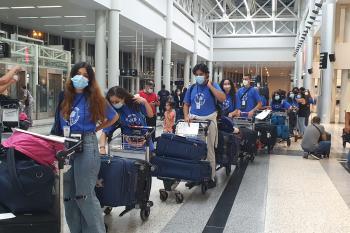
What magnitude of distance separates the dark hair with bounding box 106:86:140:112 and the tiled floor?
124 centimetres

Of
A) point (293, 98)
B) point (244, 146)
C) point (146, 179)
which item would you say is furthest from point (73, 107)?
point (293, 98)

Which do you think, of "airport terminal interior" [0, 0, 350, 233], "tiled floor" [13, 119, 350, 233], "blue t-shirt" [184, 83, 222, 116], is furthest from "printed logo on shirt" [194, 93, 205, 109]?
"tiled floor" [13, 119, 350, 233]

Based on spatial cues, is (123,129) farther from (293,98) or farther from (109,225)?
(293,98)

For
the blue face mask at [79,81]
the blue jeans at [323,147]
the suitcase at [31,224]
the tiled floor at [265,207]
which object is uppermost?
the blue face mask at [79,81]

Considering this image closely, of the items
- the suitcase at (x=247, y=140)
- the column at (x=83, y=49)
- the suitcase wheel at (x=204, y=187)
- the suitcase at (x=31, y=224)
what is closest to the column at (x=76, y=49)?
the column at (x=83, y=49)

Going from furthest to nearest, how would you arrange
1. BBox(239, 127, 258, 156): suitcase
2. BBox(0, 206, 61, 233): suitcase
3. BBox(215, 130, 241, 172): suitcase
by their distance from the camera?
BBox(239, 127, 258, 156): suitcase
BBox(215, 130, 241, 172): suitcase
BBox(0, 206, 61, 233): suitcase

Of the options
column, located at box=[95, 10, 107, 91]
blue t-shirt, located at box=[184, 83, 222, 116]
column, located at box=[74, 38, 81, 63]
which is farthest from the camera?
column, located at box=[74, 38, 81, 63]

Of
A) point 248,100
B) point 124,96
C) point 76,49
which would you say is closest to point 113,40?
point 248,100

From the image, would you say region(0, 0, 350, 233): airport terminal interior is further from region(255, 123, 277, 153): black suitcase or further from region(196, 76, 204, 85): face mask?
region(255, 123, 277, 153): black suitcase

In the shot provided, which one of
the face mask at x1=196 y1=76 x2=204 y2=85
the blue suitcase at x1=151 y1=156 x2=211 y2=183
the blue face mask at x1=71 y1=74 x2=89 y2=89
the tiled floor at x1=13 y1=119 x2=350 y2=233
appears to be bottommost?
the tiled floor at x1=13 y1=119 x2=350 y2=233

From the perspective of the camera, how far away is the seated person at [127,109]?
4793 mm

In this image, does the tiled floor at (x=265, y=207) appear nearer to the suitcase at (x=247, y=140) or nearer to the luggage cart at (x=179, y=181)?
the luggage cart at (x=179, y=181)

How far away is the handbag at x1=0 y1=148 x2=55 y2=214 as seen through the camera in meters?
2.87

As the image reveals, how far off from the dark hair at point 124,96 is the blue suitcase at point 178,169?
2.85 feet
